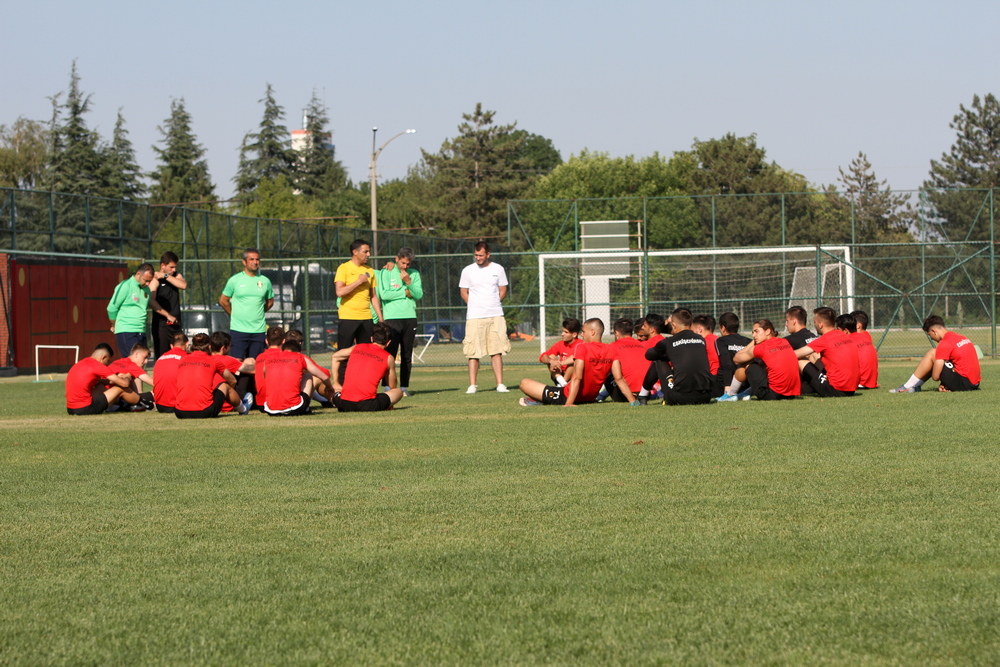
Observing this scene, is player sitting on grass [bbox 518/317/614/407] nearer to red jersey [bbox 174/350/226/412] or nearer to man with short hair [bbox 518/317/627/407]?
man with short hair [bbox 518/317/627/407]

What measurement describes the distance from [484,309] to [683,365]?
3972 millimetres

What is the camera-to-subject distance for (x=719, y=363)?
1208cm

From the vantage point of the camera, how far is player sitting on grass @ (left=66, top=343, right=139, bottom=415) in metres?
11.7

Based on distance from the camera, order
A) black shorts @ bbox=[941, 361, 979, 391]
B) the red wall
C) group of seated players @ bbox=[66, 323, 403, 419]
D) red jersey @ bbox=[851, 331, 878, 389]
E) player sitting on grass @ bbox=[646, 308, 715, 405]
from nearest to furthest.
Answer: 1. group of seated players @ bbox=[66, 323, 403, 419]
2. player sitting on grass @ bbox=[646, 308, 715, 405]
3. black shorts @ bbox=[941, 361, 979, 391]
4. red jersey @ bbox=[851, 331, 878, 389]
5. the red wall

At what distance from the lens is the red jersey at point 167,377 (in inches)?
444

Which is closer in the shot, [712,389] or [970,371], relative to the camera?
[712,389]

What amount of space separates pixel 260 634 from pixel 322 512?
2044 mm

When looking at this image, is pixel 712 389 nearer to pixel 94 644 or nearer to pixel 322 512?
pixel 322 512

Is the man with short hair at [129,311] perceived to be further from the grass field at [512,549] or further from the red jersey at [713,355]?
the red jersey at [713,355]

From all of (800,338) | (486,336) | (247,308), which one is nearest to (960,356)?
(800,338)

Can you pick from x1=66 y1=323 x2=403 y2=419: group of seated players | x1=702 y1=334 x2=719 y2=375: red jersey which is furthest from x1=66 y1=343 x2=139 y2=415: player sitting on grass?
x1=702 y1=334 x2=719 y2=375: red jersey

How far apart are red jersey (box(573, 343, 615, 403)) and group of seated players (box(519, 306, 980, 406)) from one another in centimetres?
1

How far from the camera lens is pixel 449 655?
3.24 meters

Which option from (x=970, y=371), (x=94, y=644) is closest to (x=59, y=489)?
(x=94, y=644)
